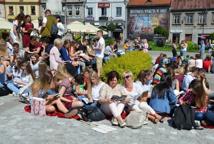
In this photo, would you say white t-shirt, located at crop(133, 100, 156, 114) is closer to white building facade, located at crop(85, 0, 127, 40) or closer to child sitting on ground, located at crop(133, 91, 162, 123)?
child sitting on ground, located at crop(133, 91, 162, 123)

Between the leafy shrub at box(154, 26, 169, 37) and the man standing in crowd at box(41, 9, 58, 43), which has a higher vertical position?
the leafy shrub at box(154, 26, 169, 37)

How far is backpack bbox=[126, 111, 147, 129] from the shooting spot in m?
7.54

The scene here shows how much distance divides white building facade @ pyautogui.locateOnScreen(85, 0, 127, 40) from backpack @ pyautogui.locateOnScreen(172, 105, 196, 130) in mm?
51680

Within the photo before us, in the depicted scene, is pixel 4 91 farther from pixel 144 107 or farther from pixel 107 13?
pixel 107 13

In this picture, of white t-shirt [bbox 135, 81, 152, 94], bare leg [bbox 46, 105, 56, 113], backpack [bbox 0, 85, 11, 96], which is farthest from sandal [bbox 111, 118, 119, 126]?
backpack [bbox 0, 85, 11, 96]

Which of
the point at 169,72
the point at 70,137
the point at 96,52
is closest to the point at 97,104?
the point at 70,137

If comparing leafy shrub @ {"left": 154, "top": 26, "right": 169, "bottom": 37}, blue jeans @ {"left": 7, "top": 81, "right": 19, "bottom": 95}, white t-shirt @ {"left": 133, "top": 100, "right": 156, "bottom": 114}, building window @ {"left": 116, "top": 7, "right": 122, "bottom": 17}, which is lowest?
white t-shirt @ {"left": 133, "top": 100, "right": 156, "bottom": 114}

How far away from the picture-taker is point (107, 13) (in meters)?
60.2

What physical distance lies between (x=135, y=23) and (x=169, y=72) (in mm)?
50014

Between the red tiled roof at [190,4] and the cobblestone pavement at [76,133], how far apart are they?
50123 millimetres

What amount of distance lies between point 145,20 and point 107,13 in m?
7.39

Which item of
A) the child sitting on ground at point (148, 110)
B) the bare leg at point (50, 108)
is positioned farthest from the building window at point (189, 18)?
the bare leg at point (50, 108)

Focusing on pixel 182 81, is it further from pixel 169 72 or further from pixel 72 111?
pixel 72 111

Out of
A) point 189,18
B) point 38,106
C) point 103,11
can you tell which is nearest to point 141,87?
point 38,106
